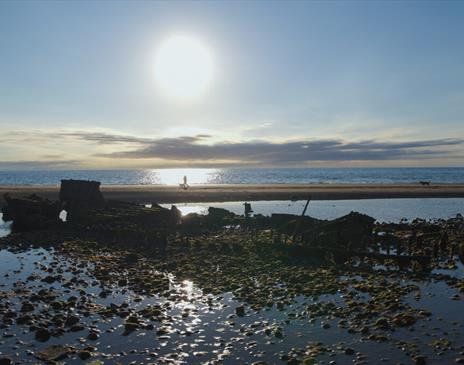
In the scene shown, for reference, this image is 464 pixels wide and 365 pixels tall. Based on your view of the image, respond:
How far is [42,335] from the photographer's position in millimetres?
11883

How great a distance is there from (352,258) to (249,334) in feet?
43.7

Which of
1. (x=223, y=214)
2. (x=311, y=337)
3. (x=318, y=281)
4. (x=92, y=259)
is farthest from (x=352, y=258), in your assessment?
(x=223, y=214)

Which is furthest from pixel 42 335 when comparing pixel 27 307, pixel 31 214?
pixel 31 214

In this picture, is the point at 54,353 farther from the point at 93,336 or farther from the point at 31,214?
the point at 31,214

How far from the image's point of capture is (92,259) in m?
23.3

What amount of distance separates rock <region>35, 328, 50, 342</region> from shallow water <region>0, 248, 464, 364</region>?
19 cm

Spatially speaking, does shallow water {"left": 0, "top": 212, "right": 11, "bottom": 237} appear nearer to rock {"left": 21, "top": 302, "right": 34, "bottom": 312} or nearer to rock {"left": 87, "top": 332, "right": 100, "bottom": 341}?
rock {"left": 21, "top": 302, "right": 34, "bottom": 312}

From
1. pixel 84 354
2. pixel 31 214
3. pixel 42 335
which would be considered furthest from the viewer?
pixel 31 214

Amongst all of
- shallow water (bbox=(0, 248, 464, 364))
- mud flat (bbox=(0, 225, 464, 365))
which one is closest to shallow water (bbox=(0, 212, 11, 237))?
mud flat (bbox=(0, 225, 464, 365))

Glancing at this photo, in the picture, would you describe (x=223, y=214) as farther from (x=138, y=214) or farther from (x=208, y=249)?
(x=208, y=249)

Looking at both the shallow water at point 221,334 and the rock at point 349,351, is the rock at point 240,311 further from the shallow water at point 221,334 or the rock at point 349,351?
the rock at point 349,351

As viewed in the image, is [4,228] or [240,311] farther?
[4,228]

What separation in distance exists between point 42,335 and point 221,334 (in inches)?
203

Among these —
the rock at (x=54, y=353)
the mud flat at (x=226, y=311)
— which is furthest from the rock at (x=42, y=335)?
the rock at (x=54, y=353)
